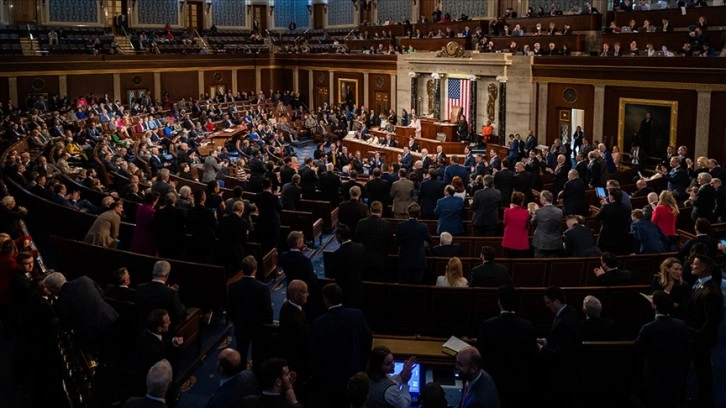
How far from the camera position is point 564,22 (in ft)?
81.6

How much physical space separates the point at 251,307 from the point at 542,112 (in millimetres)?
19505

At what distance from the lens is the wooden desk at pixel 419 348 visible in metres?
6.65

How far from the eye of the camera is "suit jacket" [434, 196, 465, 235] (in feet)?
35.0

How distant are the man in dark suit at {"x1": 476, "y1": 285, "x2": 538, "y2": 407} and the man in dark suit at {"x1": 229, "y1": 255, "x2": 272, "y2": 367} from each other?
7.52 ft

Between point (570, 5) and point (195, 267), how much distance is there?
23239 millimetres

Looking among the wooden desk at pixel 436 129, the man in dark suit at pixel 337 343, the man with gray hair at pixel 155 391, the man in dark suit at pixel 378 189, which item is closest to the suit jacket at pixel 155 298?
the man in dark suit at pixel 337 343

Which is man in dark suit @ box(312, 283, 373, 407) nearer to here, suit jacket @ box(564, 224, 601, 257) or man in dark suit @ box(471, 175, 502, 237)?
suit jacket @ box(564, 224, 601, 257)

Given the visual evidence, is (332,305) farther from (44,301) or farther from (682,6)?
(682,6)

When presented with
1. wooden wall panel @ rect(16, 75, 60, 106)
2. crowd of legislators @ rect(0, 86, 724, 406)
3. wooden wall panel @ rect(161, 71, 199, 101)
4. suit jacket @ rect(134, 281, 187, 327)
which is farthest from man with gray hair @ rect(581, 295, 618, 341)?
wooden wall panel @ rect(161, 71, 199, 101)

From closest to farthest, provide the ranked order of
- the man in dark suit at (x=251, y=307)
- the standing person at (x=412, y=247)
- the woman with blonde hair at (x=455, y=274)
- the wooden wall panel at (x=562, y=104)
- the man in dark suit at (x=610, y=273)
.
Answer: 1. the man in dark suit at (x=251, y=307)
2. the man in dark suit at (x=610, y=273)
3. the woman with blonde hair at (x=455, y=274)
4. the standing person at (x=412, y=247)
5. the wooden wall panel at (x=562, y=104)

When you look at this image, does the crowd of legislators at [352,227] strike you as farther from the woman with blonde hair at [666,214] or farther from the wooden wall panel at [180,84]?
the wooden wall panel at [180,84]

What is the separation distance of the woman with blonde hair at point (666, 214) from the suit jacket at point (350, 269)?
4793mm

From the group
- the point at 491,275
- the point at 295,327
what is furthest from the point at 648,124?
the point at 295,327

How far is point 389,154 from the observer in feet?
84.5
